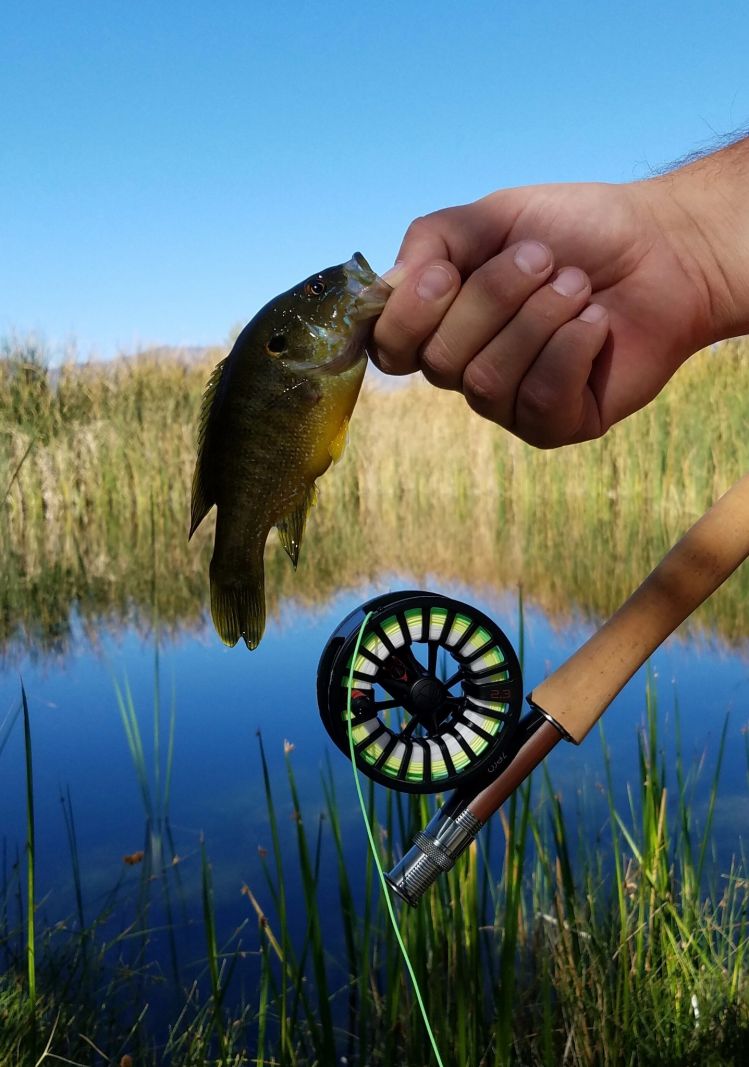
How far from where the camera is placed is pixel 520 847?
1.86m

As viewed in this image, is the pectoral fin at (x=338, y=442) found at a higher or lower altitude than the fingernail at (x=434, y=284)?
lower

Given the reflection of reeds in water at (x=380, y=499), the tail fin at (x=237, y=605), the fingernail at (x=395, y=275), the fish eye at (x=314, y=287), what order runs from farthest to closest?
the reflection of reeds in water at (x=380, y=499)
the fingernail at (x=395, y=275)
the fish eye at (x=314, y=287)
the tail fin at (x=237, y=605)

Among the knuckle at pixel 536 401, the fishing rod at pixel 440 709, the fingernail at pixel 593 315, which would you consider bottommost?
the fishing rod at pixel 440 709

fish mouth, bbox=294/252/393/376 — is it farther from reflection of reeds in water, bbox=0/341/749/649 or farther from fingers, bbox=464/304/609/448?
reflection of reeds in water, bbox=0/341/749/649

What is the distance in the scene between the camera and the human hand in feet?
4.84

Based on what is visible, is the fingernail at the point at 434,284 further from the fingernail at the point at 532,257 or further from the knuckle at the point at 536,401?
the knuckle at the point at 536,401

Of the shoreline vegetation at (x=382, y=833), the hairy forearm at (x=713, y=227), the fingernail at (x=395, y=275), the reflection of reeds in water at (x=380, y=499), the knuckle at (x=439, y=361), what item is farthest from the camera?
the reflection of reeds in water at (x=380, y=499)

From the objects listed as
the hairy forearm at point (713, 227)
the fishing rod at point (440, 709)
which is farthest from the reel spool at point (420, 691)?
the hairy forearm at point (713, 227)

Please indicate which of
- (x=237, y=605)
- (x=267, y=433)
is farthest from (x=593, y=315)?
(x=237, y=605)

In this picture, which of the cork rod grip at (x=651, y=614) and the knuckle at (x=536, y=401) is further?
the knuckle at (x=536, y=401)

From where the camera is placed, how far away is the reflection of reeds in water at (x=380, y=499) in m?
7.95

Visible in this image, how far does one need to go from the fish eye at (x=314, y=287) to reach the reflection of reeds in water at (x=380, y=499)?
231 inches

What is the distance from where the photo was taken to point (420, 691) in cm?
117

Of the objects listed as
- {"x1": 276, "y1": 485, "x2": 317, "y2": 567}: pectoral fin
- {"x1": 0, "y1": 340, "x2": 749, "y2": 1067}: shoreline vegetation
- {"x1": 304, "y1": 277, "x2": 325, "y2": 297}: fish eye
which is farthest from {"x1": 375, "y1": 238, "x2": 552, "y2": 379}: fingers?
{"x1": 0, "y1": 340, "x2": 749, "y2": 1067}: shoreline vegetation
